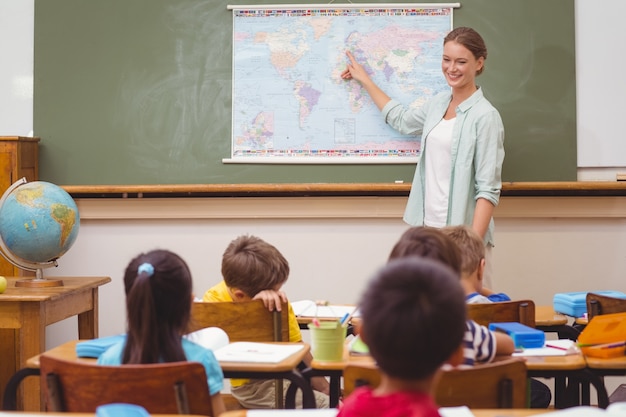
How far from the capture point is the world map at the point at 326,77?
4.85m

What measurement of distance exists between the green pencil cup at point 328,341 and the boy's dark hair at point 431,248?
0.27 meters

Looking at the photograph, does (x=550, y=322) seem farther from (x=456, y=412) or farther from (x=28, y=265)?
(x=28, y=265)

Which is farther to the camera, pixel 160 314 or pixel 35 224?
pixel 35 224

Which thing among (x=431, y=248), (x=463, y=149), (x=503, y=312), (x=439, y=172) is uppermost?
(x=463, y=149)

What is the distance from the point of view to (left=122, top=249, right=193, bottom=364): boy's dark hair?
2182 millimetres

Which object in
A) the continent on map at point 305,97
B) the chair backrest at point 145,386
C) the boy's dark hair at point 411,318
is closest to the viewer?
the boy's dark hair at point 411,318

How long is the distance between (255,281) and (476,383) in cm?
134

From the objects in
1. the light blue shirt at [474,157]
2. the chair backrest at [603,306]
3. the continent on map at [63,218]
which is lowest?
the chair backrest at [603,306]

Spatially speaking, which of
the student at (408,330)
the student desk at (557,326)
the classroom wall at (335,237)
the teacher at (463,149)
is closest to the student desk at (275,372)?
the student at (408,330)

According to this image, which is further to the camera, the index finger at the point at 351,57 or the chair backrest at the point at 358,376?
the index finger at the point at 351,57

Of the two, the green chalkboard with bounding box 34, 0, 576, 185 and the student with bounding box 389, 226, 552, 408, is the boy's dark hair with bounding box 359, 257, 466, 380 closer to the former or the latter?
the student with bounding box 389, 226, 552, 408

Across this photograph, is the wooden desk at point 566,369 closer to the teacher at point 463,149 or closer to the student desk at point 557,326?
the student desk at point 557,326

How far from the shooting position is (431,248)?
2.41 meters

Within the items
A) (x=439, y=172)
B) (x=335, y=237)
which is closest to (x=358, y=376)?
(x=439, y=172)
